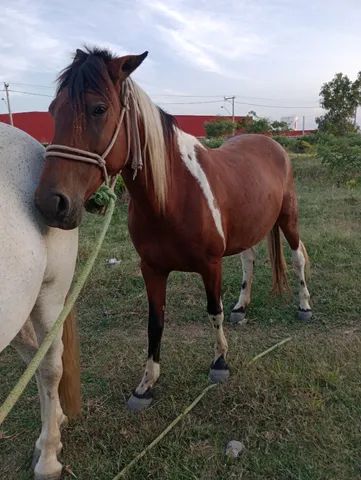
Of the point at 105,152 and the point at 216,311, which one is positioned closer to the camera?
the point at 105,152

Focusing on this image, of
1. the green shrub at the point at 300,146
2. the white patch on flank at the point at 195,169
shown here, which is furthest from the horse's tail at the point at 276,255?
the green shrub at the point at 300,146

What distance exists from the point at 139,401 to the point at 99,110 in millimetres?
1696

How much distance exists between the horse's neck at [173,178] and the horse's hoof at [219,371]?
1099 mm

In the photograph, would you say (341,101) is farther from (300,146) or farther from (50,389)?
(50,389)

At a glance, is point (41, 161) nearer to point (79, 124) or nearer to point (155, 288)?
point (79, 124)

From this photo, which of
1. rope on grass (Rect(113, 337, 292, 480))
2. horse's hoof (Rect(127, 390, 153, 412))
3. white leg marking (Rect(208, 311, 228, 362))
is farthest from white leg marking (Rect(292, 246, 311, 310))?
horse's hoof (Rect(127, 390, 153, 412))

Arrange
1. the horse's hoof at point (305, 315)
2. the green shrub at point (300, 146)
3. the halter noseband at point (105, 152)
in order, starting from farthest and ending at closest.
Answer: the green shrub at point (300, 146)
the horse's hoof at point (305, 315)
the halter noseband at point (105, 152)

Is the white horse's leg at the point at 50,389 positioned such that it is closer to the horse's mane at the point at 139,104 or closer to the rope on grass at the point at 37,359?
the rope on grass at the point at 37,359

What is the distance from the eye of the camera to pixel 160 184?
224cm

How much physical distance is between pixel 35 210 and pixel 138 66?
75 centimetres

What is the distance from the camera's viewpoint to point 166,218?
2.34 meters

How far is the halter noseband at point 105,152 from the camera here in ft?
5.20

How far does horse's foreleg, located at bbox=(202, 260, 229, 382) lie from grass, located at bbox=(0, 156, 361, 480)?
0.29ft

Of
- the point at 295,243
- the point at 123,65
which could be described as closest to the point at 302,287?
the point at 295,243
